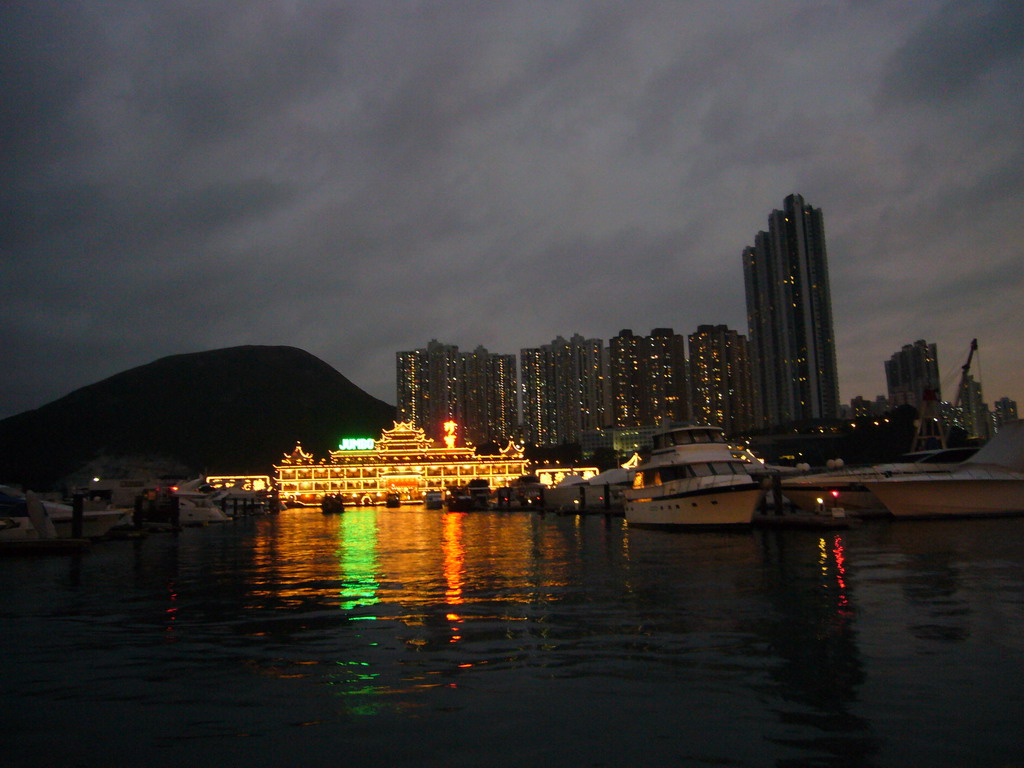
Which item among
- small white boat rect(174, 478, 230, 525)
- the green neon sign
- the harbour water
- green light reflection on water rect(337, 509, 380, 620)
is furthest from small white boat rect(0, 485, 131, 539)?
the green neon sign

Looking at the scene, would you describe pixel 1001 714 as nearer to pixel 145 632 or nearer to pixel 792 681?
pixel 792 681

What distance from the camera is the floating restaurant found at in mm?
141750

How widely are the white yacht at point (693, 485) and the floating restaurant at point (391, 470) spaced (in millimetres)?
104683

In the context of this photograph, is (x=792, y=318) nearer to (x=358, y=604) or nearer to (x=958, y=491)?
(x=958, y=491)

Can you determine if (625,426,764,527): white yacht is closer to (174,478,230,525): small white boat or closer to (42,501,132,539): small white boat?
(42,501,132,539): small white boat

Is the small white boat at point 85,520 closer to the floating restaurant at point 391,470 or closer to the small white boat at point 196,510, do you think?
the small white boat at point 196,510

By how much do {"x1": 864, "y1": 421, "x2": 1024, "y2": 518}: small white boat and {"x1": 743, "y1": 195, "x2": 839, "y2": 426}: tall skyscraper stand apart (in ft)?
426

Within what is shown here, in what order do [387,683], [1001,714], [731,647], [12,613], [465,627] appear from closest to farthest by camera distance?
[1001,714] < [387,683] < [731,647] < [465,627] < [12,613]

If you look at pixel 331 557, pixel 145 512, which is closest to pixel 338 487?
pixel 145 512

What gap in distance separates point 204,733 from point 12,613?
34.1 ft

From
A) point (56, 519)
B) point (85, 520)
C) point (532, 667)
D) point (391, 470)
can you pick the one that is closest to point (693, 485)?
point (532, 667)

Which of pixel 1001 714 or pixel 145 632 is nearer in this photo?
pixel 1001 714

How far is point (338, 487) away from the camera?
14262 centimetres

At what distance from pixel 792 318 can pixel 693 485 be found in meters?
145
